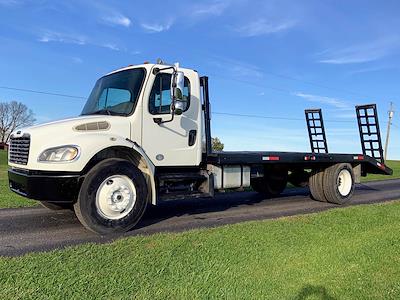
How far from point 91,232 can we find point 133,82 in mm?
2645

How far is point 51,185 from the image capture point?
6.10 m

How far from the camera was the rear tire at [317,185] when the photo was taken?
11375mm

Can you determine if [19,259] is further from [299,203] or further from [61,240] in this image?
[299,203]

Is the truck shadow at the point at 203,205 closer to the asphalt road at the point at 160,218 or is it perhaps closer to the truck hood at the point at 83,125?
the asphalt road at the point at 160,218

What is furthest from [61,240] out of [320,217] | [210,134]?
[320,217]

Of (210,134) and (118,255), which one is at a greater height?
(210,134)

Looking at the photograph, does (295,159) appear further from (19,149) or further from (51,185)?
(19,149)

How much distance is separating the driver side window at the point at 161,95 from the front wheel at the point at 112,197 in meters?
1.17

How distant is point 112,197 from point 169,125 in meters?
1.74

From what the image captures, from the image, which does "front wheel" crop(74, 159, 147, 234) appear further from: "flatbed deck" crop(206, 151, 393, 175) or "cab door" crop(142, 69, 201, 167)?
"flatbed deck" crop(206, 151, 393, 175)

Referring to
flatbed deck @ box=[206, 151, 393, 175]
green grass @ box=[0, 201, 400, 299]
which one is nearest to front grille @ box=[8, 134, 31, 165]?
green grass @ box=[0, 201, 400, 299]

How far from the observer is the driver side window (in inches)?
287

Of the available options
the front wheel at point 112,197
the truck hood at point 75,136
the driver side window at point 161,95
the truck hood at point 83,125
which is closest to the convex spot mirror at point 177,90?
the driver side window at point 161,95

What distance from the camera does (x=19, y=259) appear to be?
465 centimetres
